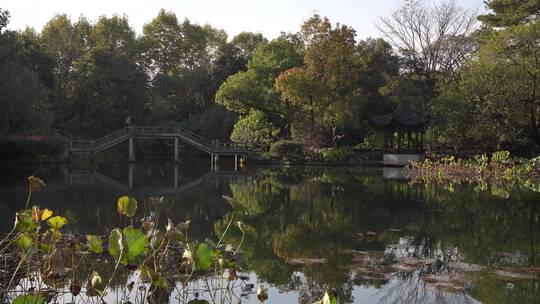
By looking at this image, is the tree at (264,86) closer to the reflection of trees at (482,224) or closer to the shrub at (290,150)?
the shrub at (290,150)

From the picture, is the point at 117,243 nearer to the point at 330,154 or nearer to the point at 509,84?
the point at 509,84

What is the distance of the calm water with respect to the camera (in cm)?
636

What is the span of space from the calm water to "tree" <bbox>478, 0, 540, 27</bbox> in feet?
59.0

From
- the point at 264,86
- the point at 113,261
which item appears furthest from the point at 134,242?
the point at 264,86

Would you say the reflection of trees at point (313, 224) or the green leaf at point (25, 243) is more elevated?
the green leaf at point (25, 243)

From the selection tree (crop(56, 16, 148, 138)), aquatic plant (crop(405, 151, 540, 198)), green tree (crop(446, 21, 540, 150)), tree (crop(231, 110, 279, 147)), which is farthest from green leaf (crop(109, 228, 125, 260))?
tree (crop(56, 16, 148, 138))

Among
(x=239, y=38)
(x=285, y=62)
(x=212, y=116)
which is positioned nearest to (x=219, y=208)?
(x=285, y=62)

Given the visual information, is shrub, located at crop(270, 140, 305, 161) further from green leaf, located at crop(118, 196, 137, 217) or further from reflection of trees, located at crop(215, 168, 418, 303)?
green leaf, located at crop(118, 196, 137, 217)

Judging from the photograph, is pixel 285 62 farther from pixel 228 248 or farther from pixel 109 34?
pixel 228 248

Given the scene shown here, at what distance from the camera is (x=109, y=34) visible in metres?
51.7

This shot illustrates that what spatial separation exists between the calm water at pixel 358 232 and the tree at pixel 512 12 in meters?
18.0

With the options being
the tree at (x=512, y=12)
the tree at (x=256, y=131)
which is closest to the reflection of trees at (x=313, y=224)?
the tree at (x=256, y=131)

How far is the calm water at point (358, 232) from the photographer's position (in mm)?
6363

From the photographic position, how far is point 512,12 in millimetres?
32281
